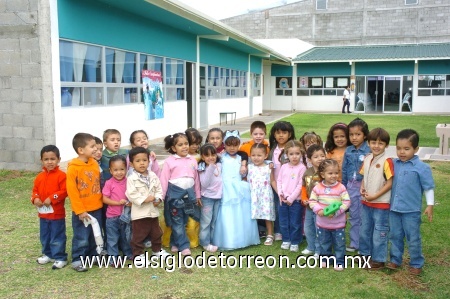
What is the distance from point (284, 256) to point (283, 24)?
32.9 metres

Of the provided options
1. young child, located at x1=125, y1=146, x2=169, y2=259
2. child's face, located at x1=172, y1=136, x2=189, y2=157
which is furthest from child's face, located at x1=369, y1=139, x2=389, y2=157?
young child, located at x1=125, y1=146, x2=169, y2=259

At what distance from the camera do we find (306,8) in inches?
1348

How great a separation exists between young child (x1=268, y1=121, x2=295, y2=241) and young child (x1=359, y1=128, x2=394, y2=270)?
84cm

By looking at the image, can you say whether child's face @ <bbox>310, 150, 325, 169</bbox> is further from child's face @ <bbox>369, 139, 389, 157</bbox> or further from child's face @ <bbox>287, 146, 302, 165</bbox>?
child's face @ <bbox>369, 139, 389, 157</bbox>

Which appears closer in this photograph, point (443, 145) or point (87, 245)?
point (87, 245)

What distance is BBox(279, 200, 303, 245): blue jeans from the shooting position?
4426 mm

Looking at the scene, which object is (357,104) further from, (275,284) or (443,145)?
(275,284)

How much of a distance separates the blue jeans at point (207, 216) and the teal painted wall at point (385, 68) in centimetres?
2471

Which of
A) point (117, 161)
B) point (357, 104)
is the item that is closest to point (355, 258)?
point (117, 161)

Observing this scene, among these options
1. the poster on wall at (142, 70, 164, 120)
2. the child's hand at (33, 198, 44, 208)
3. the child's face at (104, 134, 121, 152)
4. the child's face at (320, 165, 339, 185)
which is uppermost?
the poster on wall at (142, 70, 164, 120)

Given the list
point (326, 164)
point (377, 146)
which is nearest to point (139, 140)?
point (326, 164)

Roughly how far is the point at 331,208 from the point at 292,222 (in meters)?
0.66

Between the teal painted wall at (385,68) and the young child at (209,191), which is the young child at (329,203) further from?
the teal painted wall at (385,68)

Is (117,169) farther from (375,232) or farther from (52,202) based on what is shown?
(375,232)
